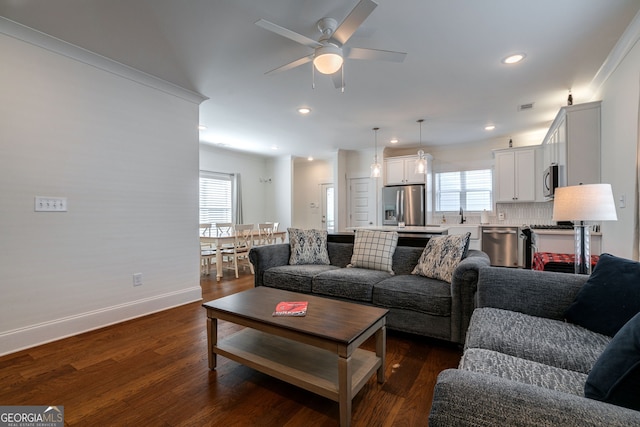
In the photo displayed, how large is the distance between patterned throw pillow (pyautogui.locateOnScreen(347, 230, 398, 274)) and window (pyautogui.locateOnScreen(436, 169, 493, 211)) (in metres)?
3.72

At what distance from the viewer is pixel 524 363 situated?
1.28 metres

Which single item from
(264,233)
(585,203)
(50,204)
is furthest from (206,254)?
(585,203)

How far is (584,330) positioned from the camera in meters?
1.55

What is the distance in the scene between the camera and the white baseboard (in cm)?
240

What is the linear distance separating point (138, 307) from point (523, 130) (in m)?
6.61

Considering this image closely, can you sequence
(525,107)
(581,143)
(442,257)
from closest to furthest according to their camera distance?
1. (442,257)
2. (581,143)
3. (525,107)

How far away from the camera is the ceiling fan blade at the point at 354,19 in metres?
1.76

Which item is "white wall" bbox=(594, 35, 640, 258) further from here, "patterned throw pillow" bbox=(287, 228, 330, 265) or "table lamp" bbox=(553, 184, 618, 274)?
"patterned throw pillow" bbox=(287, 228, 330, 265)

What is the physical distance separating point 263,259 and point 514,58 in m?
3.30

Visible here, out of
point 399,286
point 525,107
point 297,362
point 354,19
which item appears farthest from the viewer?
point 525,107

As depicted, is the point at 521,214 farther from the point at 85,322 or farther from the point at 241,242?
the point at 85,322

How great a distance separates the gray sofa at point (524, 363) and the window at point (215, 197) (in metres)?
5.89

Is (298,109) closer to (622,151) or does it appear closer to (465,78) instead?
(465,78)

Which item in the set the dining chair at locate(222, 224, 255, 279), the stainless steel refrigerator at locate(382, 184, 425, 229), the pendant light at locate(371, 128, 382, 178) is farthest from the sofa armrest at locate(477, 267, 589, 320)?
the stainless steel refrigerator at locate(382, 184, 425, 229)
